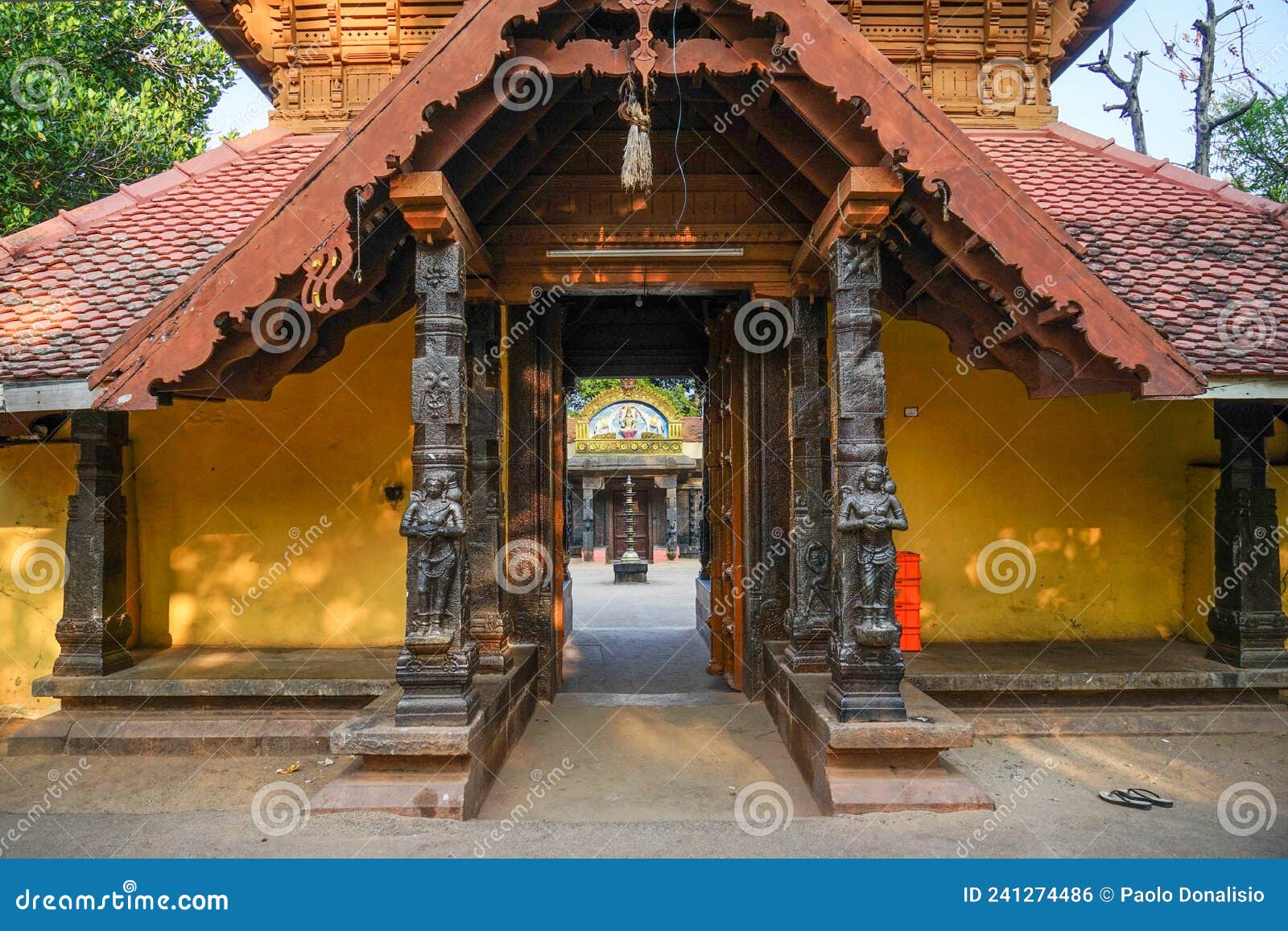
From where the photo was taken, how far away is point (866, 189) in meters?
4.00

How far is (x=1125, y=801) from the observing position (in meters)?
4.29

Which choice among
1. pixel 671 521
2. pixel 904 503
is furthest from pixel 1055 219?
pixel 671 521

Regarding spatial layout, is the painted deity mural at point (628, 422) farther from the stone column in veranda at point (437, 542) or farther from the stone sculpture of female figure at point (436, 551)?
the stone sculpture of female figure at point (436, 551)

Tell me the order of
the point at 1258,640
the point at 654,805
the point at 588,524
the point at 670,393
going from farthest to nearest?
the point at 670,393
the point at 588,524
the point at 1258,640
the point at 654,805

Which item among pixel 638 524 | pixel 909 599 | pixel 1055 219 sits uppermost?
pixel 1055 219

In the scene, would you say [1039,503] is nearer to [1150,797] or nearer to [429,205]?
[1150,797]

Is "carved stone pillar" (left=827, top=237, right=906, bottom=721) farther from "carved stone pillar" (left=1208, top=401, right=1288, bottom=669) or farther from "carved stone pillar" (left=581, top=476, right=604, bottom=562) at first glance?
"carved stone pillar" (left=581, top=476, right=604, bottom=562)

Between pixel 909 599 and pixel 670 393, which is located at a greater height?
pixel 670 393

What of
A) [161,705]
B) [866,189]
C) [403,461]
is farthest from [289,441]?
[866,189]

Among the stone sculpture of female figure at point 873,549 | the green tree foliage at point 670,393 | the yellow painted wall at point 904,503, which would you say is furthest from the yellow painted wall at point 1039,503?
the green tree foliage at point 670,393

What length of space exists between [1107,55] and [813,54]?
17.5 metres

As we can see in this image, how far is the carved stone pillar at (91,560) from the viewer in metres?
5.48

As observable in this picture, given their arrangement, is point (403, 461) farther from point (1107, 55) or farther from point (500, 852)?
point (1107, 55)

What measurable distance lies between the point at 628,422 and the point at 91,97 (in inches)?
622
